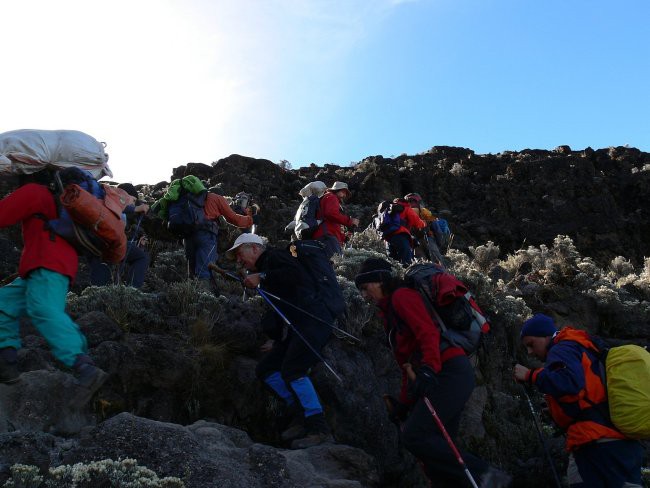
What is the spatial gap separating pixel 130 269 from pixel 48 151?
3.45 m

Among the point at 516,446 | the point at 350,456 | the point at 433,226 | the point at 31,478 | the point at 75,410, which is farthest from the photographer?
the point at 433,226

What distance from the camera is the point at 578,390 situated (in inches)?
167

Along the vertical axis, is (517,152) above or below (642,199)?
above

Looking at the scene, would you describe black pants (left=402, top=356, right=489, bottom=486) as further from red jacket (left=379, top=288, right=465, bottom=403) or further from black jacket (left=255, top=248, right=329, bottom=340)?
black jacket (left=255, top=248, right=329, bottom=340)

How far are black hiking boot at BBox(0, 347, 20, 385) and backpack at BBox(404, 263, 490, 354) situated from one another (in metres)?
2.95

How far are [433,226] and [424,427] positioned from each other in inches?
364

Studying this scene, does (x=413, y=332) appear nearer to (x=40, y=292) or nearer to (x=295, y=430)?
(x=295, y=430)

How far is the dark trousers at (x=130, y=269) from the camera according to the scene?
776 centimetres

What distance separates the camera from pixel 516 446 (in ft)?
24.1

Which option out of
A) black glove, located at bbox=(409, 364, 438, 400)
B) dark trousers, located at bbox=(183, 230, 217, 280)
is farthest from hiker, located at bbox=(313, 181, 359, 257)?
black glove, located at bbox=(409, 364, 438, 400)

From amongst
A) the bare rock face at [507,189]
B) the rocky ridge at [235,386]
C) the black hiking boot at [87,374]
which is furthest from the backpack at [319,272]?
the bare rock face at [507,189]

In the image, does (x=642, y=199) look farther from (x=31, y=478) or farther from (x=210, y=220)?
(x=31, y=478)

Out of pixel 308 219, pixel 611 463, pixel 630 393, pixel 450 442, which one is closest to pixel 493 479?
pixel 450 442

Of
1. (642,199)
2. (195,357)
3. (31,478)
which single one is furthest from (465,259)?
(642,199)
